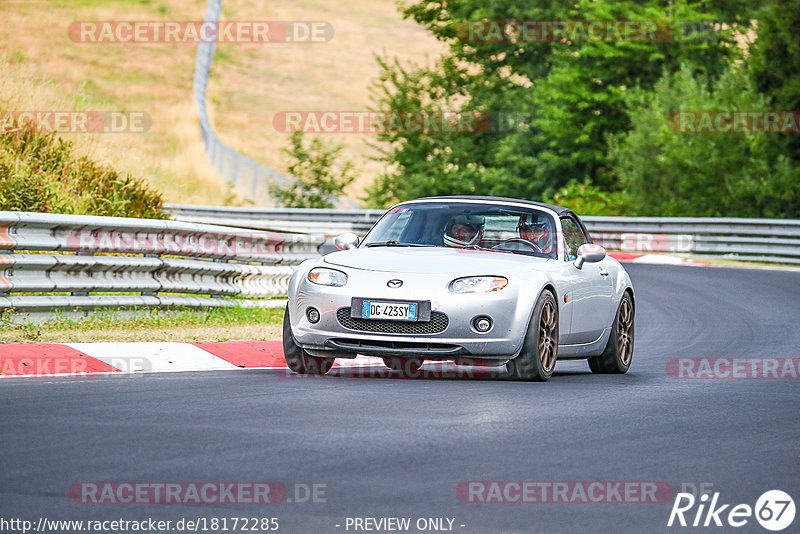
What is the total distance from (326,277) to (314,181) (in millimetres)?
34438

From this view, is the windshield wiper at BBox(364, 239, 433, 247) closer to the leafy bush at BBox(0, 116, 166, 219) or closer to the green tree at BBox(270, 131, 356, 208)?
the leafy bush at BBox(0, 116, 166, 219)

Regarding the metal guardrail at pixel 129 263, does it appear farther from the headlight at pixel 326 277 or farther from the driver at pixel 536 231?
the driver at pixel 536 231

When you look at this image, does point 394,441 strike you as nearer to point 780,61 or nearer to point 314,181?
point 780,61

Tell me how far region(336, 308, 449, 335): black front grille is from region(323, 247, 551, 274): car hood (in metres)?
0.39

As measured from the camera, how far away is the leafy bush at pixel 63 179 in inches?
635

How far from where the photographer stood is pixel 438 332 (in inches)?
400

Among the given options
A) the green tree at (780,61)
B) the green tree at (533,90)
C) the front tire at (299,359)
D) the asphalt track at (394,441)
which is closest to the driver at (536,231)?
the asphalt track at (394,441)

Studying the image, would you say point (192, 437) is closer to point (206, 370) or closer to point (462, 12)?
point (206, 370)

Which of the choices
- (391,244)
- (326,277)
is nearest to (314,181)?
(391,244)

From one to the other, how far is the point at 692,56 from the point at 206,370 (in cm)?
3702

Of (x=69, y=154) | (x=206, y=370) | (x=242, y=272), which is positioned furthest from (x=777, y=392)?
(x=69, y=154)

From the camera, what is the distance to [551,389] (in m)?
10.0

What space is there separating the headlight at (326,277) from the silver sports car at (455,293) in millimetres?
11

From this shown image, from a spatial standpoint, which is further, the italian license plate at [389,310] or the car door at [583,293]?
the car door at [583,293]
